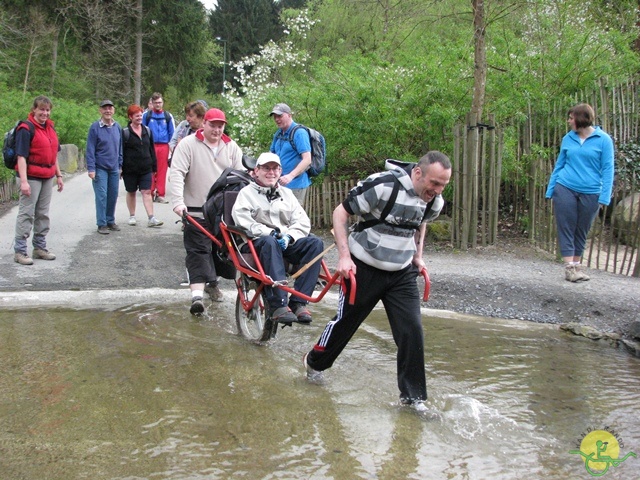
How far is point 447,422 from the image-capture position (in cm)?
471

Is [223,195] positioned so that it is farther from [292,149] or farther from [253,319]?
[292,149]

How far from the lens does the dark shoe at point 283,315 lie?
5598mm

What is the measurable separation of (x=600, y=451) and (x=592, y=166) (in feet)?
15.0

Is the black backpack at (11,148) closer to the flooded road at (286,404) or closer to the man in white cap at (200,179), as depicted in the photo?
the flooded road at (286,404)

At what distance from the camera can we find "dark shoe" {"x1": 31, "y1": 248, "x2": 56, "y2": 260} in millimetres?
8836

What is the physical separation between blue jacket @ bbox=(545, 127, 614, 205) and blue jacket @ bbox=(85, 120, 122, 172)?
648cm

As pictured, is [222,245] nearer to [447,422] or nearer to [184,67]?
[447,422]

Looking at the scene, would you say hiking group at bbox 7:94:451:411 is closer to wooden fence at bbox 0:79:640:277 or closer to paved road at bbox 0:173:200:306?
paved road at bbox 0:173:200:306

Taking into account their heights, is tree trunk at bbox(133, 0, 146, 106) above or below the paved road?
above

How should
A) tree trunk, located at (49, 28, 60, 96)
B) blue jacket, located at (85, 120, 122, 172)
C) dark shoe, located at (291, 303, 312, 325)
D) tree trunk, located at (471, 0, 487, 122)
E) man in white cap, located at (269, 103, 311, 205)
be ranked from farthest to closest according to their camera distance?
tree trunk, located at (49, 28, 60, 96), blue jacket, located at (85, 120, 122, 172), tree trunk, located at (471, 0, 487, 122), man in white cap, located at (269, 103, 311, 205), dark shoe, located at (291, 303, 312, 325)

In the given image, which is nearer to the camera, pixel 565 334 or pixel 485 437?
pixel 485 437

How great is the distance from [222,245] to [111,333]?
1294 mm

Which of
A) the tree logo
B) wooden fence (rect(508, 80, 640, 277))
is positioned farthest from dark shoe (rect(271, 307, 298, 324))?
wooden fence (rect(508, 80, 640, 277))

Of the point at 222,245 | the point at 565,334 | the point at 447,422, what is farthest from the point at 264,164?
the point at 565,334
